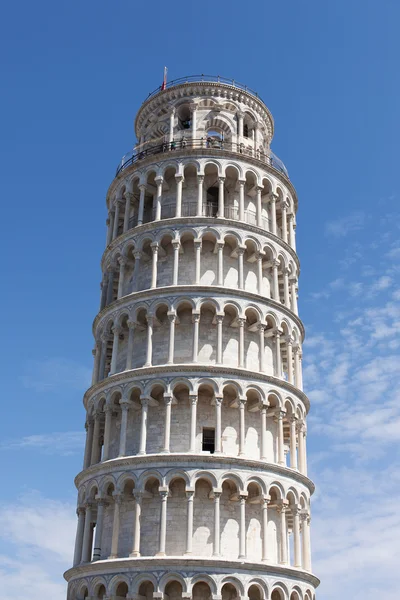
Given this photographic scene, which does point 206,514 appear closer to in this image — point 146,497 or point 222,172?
point 146,497

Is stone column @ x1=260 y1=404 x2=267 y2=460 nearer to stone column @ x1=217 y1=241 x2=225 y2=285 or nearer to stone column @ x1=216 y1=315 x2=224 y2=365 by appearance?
stone column @ x1=216 y1=315 x2=224 y2=365

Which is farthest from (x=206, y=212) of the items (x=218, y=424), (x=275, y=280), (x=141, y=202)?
(x=218, y=424)

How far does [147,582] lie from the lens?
30844mm

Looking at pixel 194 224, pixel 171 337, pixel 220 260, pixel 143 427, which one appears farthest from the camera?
pixel 194 224

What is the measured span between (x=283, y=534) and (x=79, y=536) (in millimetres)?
9509

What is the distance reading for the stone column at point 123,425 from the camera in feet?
110

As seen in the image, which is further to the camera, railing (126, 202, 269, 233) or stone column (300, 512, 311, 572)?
railing (126, 202, 269, 233)

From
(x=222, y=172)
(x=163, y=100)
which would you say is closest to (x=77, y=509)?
(x=222, y=172)

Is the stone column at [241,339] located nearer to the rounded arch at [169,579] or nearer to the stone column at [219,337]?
the stone column at [219,337]

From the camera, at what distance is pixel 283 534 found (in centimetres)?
3294

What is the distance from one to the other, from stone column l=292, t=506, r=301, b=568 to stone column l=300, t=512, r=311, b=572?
0.68 m

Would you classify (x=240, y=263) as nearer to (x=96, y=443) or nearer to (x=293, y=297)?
(x=293, y=297)

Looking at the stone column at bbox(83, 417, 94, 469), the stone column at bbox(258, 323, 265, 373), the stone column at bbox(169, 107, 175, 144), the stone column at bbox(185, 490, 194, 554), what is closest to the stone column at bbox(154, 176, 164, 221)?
the stone column at bbox(169, 107, 175, 144)

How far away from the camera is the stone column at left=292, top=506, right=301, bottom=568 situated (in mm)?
33494
